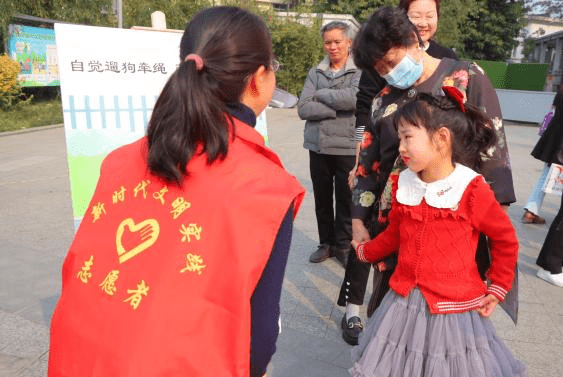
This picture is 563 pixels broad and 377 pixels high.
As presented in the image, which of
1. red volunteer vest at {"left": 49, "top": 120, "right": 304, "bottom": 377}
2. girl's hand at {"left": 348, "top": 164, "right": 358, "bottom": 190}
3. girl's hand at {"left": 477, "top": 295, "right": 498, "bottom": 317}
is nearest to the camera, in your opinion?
red volunteer vest at {"left": 49, "top": 120, "right": 304, "bottom": 377}

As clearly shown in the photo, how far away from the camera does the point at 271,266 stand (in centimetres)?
102

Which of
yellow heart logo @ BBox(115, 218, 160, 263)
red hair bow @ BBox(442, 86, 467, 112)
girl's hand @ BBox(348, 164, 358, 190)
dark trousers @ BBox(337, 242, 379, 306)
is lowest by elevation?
dark trousers @ BBox(337, 242, 379, 306)

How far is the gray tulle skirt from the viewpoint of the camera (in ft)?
5.95

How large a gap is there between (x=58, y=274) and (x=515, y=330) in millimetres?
3003

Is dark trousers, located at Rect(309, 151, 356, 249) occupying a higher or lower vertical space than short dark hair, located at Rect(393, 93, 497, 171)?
lower

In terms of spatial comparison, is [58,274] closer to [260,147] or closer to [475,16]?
[260,147]

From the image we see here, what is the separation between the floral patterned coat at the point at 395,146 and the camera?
6.44 feet

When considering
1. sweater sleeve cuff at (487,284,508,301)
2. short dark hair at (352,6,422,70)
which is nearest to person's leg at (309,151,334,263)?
short dark hair at (352,6,422,70)

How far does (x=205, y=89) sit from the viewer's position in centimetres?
101

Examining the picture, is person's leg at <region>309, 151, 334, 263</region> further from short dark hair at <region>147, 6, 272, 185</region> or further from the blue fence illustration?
short dark hair at <region>147, 6, 272, 185</region>

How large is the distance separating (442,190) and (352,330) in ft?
4.35

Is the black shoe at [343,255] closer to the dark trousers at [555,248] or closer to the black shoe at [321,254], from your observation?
the black shoe at [321,254]

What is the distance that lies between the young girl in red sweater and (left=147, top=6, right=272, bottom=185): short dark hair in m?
0.85

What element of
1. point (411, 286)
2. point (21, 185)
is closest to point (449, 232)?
point (411, 286)
